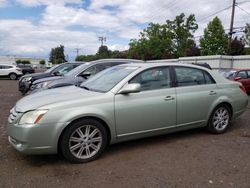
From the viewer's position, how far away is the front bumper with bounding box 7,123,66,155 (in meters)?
3.88

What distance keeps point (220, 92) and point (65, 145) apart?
3.38m

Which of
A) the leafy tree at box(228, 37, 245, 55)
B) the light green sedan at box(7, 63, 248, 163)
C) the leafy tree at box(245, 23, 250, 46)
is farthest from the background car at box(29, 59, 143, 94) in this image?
the leafy tree at box(245, 23, 250, 46)

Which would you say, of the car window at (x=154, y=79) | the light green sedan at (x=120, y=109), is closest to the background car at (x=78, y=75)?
the light green sedan at (x=120, y=109)

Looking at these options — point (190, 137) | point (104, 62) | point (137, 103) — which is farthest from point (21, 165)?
point (104, 62)

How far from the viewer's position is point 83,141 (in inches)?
167

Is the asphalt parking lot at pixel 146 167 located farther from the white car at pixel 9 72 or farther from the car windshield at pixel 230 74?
the white car at pixel 9 72

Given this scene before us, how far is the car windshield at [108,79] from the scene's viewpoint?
4.81 meters

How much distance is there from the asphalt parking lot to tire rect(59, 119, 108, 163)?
133 millimetres

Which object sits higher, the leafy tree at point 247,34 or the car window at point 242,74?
the leafy tree at point 247,34

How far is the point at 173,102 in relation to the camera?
5031mm

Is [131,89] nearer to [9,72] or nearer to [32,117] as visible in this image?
[32,117]

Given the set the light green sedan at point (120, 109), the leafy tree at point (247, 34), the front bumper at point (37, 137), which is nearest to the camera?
the front bumper at point (37, 137)

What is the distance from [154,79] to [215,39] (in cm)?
3524

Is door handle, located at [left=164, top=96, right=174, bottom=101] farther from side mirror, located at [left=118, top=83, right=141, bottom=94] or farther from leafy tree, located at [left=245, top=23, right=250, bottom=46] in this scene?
leafy tree, located at [left=245, top=23, right=250, bottom=46]
